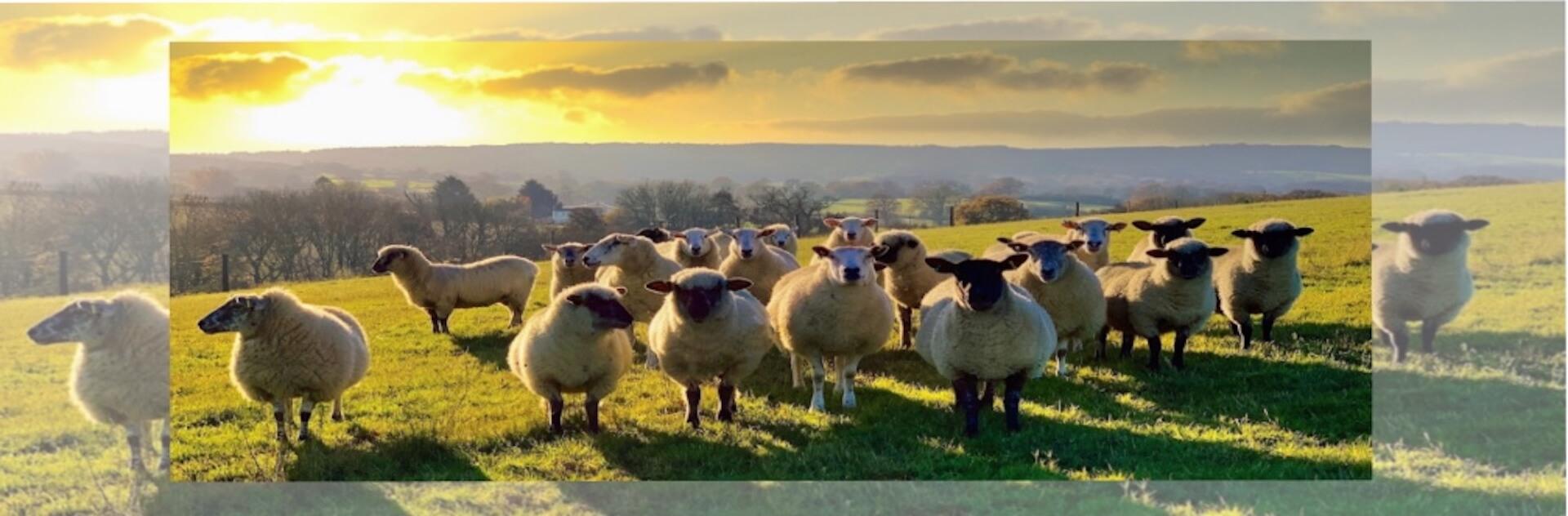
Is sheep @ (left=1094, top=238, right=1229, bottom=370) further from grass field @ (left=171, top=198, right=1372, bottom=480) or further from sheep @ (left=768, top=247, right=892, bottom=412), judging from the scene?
sheep @ (left=768, top=247, right=892, bottom=412)

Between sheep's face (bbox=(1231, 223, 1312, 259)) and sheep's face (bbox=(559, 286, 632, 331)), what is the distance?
501cm

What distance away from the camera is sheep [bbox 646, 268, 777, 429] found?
6.84m

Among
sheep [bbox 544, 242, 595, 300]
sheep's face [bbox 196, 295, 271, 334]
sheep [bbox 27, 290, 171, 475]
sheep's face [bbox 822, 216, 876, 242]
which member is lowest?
sheep [bbox 27, 290, 171, 475]

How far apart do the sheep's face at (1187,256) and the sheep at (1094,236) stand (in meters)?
1.11

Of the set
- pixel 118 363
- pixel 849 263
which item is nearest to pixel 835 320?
pixel 849 263

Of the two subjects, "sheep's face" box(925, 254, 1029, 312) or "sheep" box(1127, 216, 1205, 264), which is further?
"sheep" box(1127, 216, 1205, 264)

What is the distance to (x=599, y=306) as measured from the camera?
6895 mm

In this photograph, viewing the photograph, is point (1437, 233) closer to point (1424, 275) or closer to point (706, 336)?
point (1424, 275)

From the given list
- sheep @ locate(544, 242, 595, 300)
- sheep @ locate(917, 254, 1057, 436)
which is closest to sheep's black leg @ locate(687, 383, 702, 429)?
sheep @ locate(917, 254, 1057, 436)

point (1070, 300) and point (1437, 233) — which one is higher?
point (1437, 233)

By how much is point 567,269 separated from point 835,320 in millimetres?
3230

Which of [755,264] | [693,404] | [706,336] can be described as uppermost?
[755,264]

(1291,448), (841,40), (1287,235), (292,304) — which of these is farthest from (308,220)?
(1287,235)

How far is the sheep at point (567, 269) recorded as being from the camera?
935 centimetres
